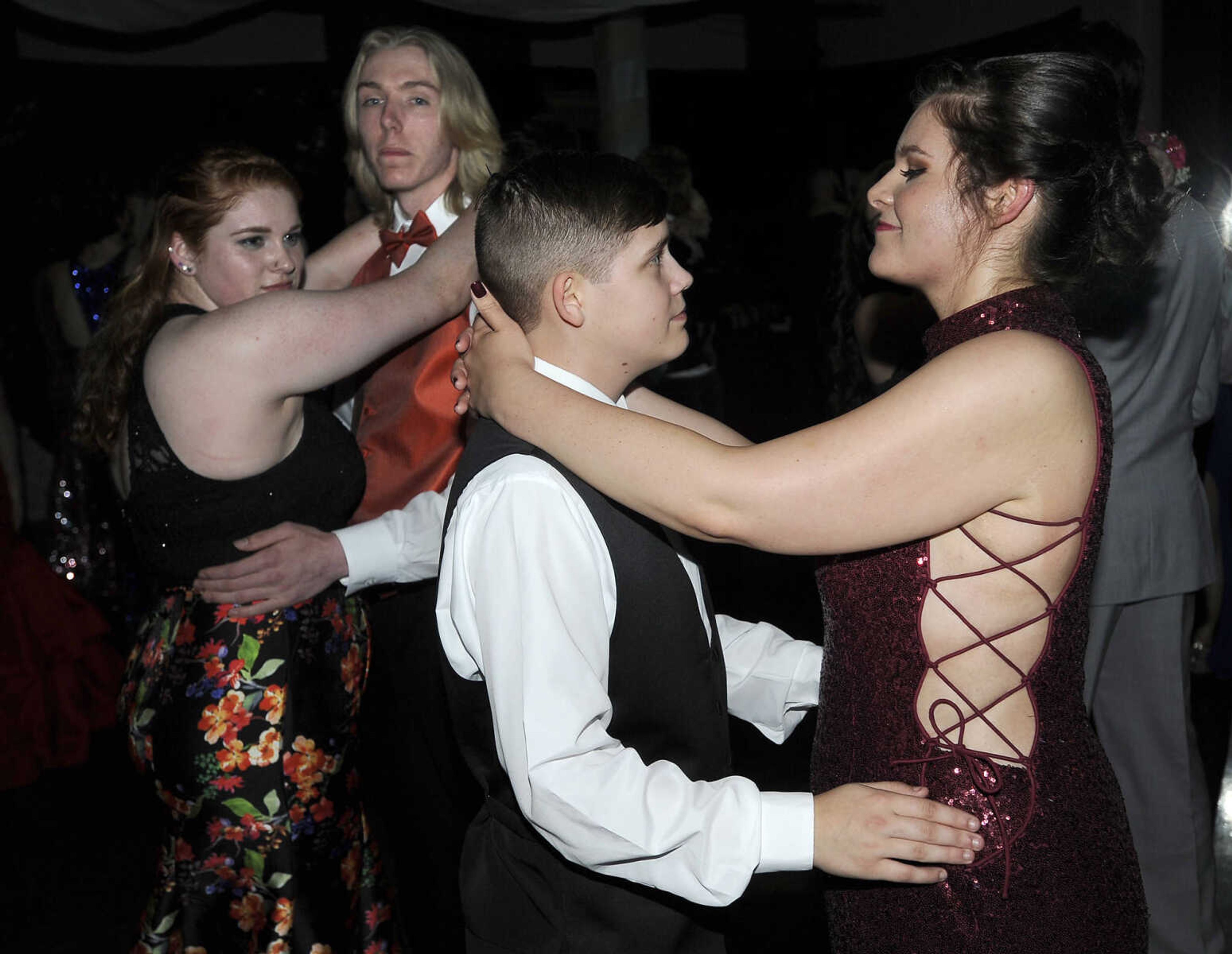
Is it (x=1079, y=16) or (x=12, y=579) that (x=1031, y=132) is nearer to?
(x=12, y=579)

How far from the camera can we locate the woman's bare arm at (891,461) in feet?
3.71

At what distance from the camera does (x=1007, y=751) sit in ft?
3.98

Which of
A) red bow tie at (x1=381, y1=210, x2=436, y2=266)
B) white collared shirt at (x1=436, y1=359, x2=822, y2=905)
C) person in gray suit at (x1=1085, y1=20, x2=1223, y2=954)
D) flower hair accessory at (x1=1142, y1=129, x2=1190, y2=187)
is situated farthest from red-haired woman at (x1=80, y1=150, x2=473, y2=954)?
person in gray suit at (x1=1085, y1=20, x2=1223, y2=954)

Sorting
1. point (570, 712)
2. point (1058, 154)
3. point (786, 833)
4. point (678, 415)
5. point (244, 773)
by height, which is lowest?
point (244, 773)

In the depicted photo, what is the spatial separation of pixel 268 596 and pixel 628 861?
0.97 m

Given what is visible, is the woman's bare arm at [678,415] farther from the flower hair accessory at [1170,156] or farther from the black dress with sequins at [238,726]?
the flower hair accessory at [1170,156]

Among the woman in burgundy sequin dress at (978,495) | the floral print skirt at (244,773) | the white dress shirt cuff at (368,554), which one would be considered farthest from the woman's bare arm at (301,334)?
the woman in burgundy sequin dress at (978,495)

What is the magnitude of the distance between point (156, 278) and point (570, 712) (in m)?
1.32

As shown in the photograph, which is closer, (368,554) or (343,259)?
(368,554)

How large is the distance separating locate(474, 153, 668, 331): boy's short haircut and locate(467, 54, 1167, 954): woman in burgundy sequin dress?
0.16 m

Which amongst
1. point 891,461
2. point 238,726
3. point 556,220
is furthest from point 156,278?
point 891,461

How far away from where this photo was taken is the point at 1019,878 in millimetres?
1208

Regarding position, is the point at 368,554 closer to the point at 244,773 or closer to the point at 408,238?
the point at 244,773

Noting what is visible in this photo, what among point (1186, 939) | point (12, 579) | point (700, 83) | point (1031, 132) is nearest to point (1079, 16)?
point (700, 83)
